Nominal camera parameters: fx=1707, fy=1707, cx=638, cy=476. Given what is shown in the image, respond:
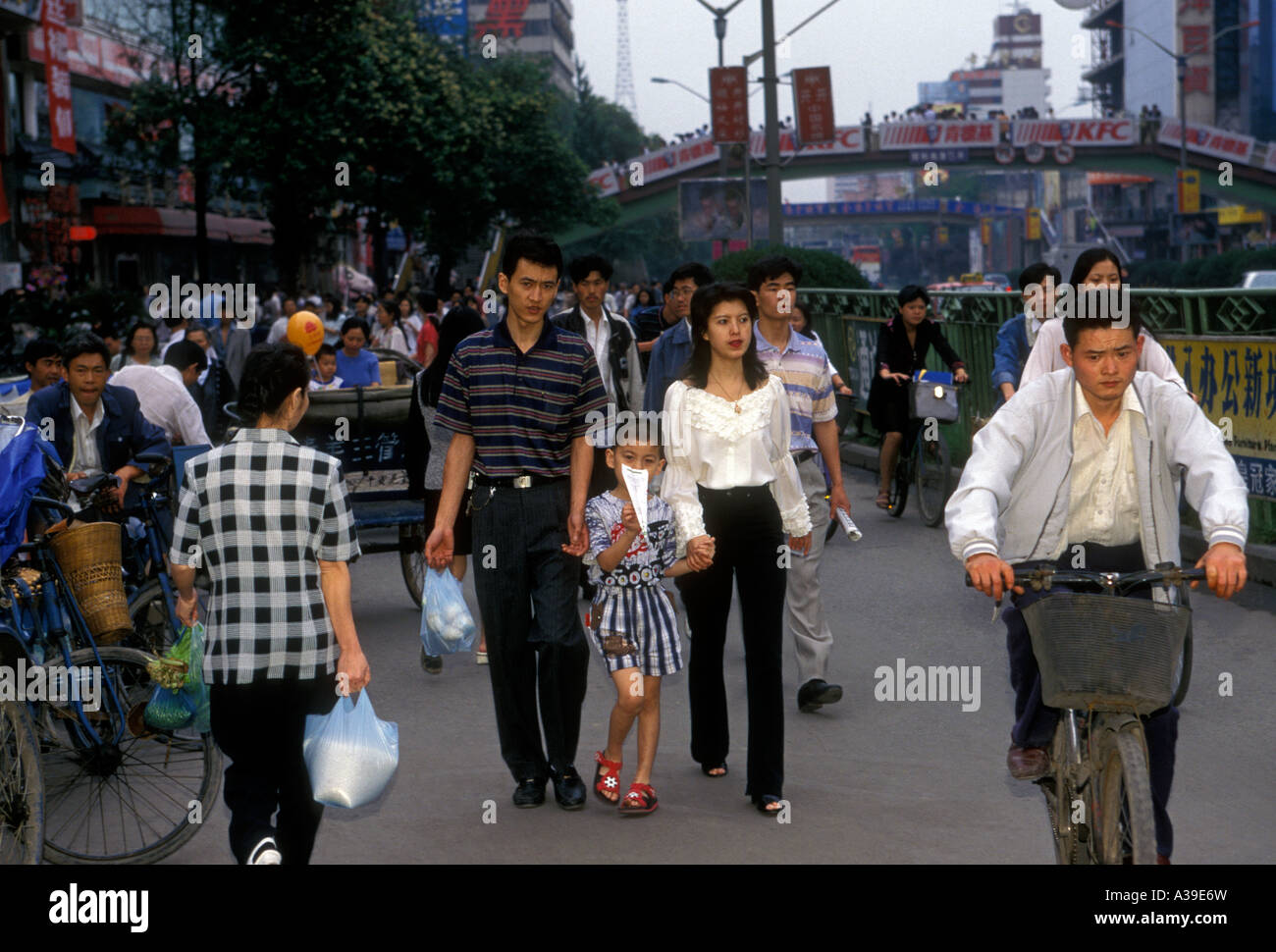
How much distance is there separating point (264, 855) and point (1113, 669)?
83.5 inches

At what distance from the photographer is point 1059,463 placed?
4453 mm

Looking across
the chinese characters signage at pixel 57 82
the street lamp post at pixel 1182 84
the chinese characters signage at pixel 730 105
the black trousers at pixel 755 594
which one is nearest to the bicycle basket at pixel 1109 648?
the black trousers at pixel 755 594

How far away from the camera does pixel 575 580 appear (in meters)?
6.05

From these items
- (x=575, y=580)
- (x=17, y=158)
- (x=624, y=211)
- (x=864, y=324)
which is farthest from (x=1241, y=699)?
(x=624, y=211)

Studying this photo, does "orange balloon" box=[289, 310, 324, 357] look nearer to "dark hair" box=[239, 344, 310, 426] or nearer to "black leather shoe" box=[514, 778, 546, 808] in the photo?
"black leather shoe" box=[514, 778, 546, 808]

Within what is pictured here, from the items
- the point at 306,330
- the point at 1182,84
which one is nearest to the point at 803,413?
the point at 306,330

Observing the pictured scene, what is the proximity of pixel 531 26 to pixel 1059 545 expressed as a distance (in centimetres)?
17163

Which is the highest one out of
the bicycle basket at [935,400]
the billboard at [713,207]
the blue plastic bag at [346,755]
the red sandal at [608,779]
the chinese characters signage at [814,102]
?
the chinese characters signage at [814,102]

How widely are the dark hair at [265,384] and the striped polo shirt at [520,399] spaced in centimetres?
158

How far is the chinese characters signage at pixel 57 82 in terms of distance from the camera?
3322cm

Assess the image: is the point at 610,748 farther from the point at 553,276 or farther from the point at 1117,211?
the point at 1117,211

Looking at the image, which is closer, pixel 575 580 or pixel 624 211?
pixel 575 580

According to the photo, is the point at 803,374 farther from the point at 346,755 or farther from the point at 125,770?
the point at 346,755

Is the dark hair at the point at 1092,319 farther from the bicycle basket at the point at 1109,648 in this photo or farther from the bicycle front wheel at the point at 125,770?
the bicycle front wheel at the point at 125,770
